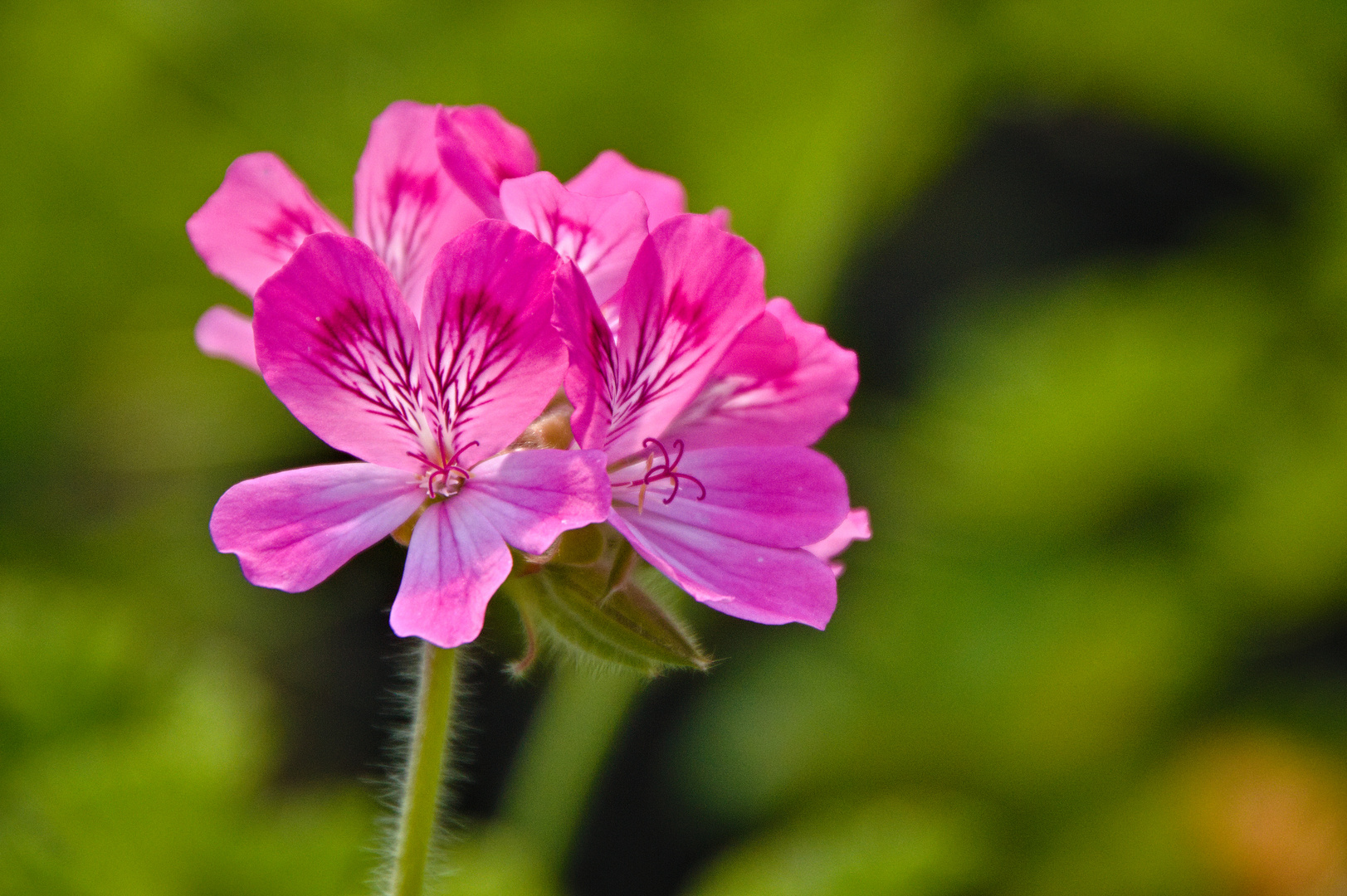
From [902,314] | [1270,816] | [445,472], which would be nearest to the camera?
[445,472]

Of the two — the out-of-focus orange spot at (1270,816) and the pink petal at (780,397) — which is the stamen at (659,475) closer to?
the pink petal at (780,397)

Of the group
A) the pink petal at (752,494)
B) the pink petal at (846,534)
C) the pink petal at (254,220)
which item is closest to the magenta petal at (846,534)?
the pink petal at (846,534)

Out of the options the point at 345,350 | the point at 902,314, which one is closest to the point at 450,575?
the point at 345,350

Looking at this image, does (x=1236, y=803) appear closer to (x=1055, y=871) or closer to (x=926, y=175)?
(x=1055, y=871)

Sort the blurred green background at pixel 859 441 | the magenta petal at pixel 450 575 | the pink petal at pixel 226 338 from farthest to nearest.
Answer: the blurred green background at pixel 859 441
the pink petal at pixel 226 338
the magenta petal at pixel 450 575

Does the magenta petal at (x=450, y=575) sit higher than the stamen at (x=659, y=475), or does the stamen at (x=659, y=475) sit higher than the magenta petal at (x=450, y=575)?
the stamen at (x=659, y=475)

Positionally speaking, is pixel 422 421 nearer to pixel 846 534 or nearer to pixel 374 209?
pixel 374 209

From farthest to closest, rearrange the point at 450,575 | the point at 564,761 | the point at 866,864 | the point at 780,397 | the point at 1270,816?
the point at 1270,816, the point at 564,761, the point at 866,864, the point at 780,397, the point at 450,575
